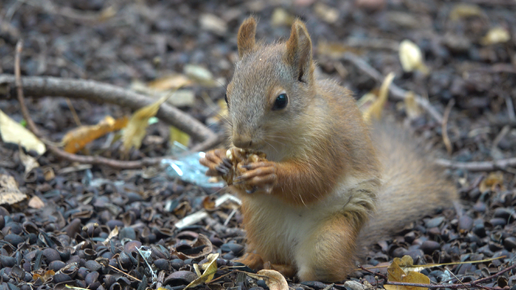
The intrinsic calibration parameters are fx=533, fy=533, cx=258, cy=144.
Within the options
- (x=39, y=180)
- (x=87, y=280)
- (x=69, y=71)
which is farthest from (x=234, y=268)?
(x=69, y=71)

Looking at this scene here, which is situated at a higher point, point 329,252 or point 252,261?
point 329,252

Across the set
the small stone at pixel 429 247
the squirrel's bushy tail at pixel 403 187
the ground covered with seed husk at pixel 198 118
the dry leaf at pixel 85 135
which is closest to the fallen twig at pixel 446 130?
the ground covered with seed husk at pixel 198 118

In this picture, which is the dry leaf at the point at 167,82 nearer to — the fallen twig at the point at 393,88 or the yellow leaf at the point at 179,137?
the yellow leaf at the point at 179,137

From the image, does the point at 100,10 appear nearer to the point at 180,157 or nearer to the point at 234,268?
the point at 180,157

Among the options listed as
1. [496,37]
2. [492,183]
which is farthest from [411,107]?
[496,37]

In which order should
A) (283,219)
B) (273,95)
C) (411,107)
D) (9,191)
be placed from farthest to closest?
(411,107) < (9,191) < (283,219) < (273,95)

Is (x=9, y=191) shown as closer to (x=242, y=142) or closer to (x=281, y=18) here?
(x=242, y=142)

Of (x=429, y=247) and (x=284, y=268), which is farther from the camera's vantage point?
(x=429, y=247)
